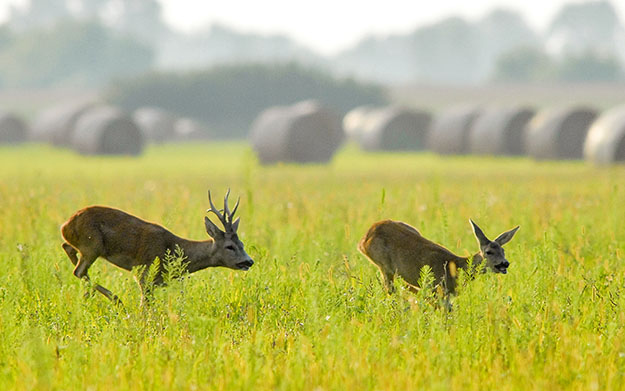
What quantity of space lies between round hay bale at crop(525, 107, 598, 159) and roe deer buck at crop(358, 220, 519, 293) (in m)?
21.8

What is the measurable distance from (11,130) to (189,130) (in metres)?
10.8

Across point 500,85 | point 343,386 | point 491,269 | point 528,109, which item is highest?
point 500,85

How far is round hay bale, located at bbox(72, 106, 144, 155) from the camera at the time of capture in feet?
111

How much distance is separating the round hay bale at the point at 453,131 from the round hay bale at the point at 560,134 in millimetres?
3819

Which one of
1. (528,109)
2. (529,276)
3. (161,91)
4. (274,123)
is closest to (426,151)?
(528,109)

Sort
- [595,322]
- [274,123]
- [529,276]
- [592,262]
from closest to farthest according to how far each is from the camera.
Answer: [595,322]
[529,276]
[592,262]
[274,123]

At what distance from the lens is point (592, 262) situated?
7629 millimetres

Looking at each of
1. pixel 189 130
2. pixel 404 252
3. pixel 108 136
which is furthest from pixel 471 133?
pixel 404 252

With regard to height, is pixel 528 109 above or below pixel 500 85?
below

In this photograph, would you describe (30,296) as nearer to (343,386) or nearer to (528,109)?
(343,386)

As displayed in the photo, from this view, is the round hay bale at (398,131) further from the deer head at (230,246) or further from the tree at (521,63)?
the tree at (521,63)

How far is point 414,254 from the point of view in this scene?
6.26m

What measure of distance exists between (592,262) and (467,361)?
326cm

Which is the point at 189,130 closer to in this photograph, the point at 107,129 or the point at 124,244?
the point at 107,129
